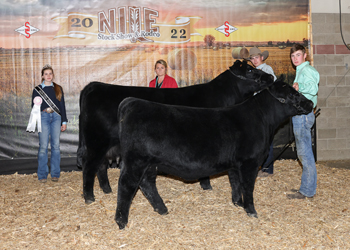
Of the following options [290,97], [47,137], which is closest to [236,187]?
[290,97]

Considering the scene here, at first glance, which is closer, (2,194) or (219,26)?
(2,194)

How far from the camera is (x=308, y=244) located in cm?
290

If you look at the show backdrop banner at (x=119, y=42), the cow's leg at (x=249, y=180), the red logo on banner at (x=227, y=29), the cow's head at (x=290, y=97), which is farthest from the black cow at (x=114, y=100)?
the red logo on banner at (x=227, y=29)

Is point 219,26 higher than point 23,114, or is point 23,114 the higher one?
point 219,26

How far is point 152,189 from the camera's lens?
3.63 metres

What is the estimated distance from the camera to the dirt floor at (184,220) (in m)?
2.97

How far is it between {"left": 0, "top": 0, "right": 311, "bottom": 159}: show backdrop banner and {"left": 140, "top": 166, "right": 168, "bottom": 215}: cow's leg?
3375 millimetres

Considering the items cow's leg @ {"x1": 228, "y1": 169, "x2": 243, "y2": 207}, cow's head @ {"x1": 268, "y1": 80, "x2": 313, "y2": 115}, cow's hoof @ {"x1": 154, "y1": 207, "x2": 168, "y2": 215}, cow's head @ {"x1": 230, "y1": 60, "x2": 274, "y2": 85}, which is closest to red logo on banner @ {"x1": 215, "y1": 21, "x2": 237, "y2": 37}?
cow's head @ {"x1": 230, "y1": 60, "x2": 274, "y2": 85}

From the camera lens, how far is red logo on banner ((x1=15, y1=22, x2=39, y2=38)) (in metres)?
6.14

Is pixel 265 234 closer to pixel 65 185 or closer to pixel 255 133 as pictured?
pixel 255 133

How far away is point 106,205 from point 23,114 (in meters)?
3.35

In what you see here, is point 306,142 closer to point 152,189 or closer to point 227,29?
point 152,189

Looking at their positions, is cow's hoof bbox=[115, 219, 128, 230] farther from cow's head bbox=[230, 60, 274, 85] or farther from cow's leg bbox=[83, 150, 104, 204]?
cow's head bbox=[230, 60, 274, 85]

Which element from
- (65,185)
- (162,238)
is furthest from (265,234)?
(65,185)
